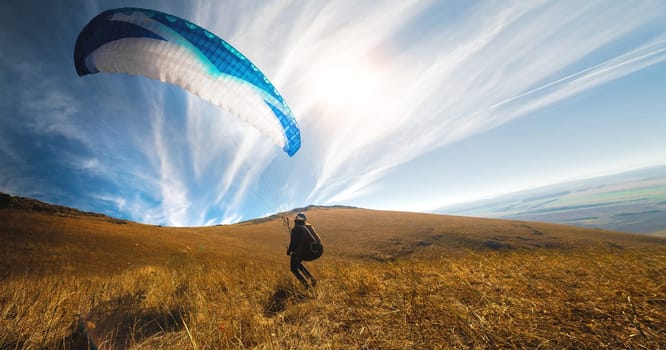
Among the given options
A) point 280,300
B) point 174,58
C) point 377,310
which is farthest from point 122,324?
point 174,58

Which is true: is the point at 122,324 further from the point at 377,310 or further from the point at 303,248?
the point at 377,310

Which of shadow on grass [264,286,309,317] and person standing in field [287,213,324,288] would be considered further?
person standing in field [287,213,324,288]

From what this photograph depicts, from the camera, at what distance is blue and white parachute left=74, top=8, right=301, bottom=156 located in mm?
7293

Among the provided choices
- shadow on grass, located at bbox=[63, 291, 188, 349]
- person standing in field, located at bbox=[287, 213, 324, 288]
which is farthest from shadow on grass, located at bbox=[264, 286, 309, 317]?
shadow on grass, located at bbox=[63, 291, 188, 349]

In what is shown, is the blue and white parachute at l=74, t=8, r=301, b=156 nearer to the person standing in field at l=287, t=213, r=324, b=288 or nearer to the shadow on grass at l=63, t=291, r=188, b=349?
the person standing in field at l=287, t=213, r=324, b=288

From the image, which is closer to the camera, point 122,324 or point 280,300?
point 122,324

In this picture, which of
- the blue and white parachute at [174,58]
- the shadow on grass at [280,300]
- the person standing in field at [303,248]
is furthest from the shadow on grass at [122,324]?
the blue and white parachute at [174,58]

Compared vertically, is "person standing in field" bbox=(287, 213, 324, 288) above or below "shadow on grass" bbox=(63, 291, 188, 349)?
above

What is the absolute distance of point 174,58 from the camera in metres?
7.77

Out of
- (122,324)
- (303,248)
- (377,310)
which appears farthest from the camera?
(303,248)

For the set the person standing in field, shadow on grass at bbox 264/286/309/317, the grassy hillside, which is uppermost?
the person standing in field

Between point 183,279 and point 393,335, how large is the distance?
547 cm

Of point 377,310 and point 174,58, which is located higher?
point 174,58

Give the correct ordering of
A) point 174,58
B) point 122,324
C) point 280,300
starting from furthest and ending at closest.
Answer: point 174,58 < point 280,300 < point 122,324
